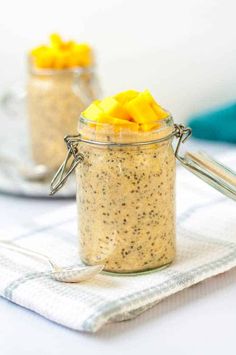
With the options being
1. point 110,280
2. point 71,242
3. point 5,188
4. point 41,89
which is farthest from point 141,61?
point 110,280

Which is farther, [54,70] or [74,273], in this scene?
[54,70]

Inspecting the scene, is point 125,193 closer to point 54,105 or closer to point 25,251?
Result: point 25,251

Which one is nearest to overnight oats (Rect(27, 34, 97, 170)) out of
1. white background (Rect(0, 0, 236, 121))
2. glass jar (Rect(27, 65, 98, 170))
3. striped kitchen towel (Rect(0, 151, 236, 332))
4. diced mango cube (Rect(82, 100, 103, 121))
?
glass jar (Rect(27, 65, 98, 170))

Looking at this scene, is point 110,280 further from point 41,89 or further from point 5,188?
point 41,89

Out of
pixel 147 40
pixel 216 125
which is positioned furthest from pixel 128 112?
pixel 147 40

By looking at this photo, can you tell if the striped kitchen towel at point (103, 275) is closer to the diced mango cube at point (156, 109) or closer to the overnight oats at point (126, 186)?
the overnight oats at point (126, 186)

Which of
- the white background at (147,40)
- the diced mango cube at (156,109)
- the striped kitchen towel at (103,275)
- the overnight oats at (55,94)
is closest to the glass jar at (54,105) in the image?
the overnight oats at (55,94)
